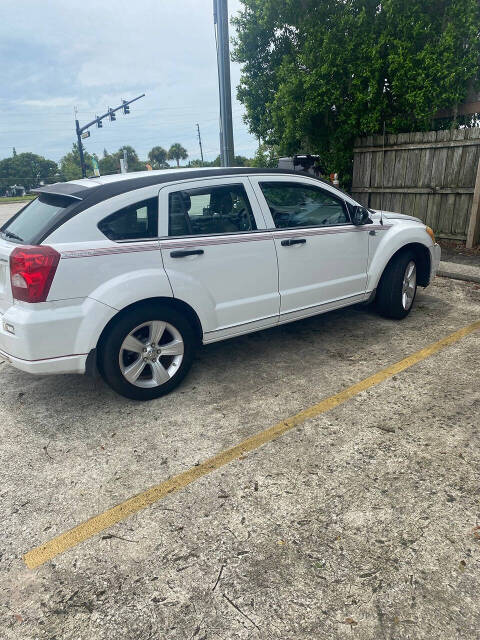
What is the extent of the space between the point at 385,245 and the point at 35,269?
366 cm

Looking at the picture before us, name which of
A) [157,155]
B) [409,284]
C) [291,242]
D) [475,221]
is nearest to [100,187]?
[291,242]

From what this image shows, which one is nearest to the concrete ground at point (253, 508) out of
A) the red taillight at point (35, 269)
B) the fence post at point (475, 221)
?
the red taillight at point (35, 269)

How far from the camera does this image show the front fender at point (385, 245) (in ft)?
16.7

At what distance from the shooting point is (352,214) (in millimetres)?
4883

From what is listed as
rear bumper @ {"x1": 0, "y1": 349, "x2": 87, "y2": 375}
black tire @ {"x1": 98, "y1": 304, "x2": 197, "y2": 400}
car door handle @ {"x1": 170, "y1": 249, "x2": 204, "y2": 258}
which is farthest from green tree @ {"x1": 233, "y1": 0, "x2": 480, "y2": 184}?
rear bumper @ {"x1": 0, "y1": 349, "x2": 87, "y2": 375}

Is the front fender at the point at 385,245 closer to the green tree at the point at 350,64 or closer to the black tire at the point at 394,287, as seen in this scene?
the black tire at the point at 394,287

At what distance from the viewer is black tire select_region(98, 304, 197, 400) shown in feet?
11.5

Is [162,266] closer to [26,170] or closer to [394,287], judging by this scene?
[394,287]

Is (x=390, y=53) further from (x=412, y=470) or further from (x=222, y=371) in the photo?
(x=412, y=470)

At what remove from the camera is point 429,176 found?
9.22m

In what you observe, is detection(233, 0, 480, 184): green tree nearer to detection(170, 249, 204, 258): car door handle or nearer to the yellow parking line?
the yellow parking line

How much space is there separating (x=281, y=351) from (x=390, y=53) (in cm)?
735

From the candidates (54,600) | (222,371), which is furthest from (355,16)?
(54,600)

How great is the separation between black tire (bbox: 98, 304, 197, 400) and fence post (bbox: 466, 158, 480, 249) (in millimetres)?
6989
